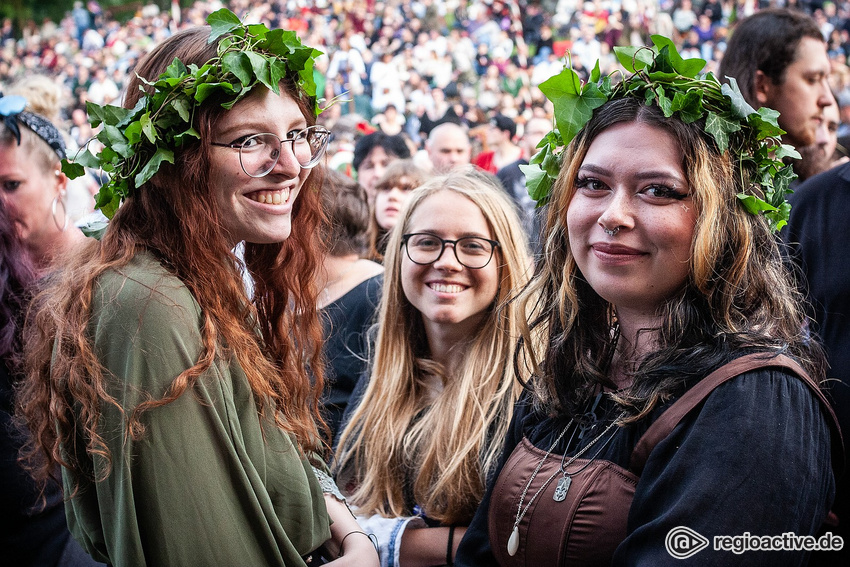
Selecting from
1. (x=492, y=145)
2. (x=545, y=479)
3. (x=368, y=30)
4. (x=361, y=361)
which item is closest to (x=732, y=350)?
(x=545, y=479)

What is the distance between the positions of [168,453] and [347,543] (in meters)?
0.80

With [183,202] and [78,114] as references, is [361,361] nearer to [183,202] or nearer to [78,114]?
[183,202]

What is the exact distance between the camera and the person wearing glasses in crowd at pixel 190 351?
1.84 m

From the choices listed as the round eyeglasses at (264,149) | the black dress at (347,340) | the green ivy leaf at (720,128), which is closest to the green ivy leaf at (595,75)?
the green ivy leaf at (720,128)

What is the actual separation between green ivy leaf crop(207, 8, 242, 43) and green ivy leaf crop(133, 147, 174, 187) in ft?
1.17

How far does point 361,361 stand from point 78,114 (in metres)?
17.0

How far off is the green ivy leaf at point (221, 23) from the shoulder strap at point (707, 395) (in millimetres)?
1565

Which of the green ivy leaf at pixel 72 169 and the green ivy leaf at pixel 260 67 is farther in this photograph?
the green ivy leaf at pixel 72 169

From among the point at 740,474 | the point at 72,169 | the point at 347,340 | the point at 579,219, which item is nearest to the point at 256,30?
the point at 72,169

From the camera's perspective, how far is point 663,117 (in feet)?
6.71

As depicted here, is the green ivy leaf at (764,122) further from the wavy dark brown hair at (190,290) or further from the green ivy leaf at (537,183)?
the wavy dark brown hair at (190,290)

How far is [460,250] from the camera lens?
125 inches

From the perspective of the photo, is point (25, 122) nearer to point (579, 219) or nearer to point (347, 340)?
point (347, 340)

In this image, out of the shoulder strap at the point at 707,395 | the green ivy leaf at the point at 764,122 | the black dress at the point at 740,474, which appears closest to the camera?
the black dress at the point at 740,474
